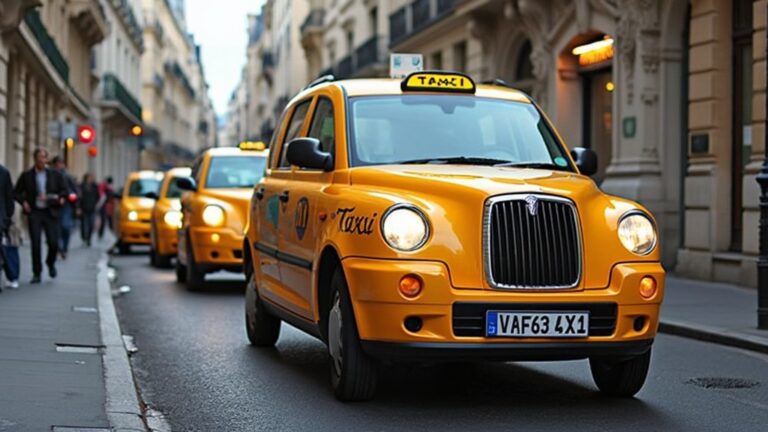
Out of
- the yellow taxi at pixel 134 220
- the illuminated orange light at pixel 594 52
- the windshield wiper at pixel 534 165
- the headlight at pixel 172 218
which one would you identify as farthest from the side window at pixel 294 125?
the yellow taxi at pixel 134 220

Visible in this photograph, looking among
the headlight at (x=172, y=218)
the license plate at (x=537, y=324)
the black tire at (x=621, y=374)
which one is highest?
the headlight at (x=172, y=218)

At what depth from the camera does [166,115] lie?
311ft

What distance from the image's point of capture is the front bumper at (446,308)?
6.36 m

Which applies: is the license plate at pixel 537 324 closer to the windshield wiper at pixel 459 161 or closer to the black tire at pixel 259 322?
the windshield wiper at pixel 459 161

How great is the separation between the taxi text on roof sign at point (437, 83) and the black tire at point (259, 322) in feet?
7.63

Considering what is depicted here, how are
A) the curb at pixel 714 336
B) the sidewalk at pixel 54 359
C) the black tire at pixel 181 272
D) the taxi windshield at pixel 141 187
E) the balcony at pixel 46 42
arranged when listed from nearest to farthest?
the sidewalk at pixel 54 359, the curb at pixel 714 336, the black tire at pixel 181 272, the taxi windshield at pixel 141 187, the balcony at pixel 46 42

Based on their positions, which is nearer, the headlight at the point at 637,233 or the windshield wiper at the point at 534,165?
the headlight at the point at 637,233

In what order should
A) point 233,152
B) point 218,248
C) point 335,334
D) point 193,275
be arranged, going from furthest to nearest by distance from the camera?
point 233,152, point 193,275, point 218,248, point 335,334

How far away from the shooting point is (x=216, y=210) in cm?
1495

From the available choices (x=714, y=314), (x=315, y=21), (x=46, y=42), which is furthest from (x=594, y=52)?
(x=315, y=21)

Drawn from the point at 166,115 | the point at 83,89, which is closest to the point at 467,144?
the point at 83,89

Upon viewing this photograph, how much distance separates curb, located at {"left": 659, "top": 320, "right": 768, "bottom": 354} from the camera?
32.3 feet

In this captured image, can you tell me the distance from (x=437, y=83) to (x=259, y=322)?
2644 mm

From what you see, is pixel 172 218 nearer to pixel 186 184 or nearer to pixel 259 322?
pixel 186 184
